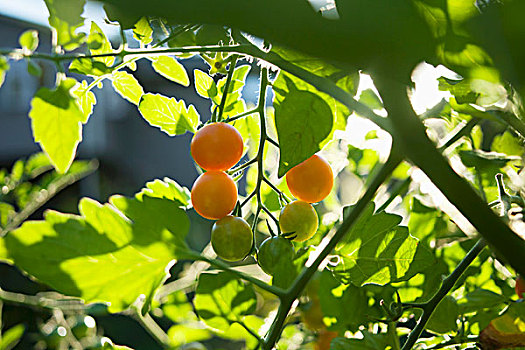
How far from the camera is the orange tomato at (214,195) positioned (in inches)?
13.0

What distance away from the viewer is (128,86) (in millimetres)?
387

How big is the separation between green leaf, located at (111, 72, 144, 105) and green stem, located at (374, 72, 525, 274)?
29 cm

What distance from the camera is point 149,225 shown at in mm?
248

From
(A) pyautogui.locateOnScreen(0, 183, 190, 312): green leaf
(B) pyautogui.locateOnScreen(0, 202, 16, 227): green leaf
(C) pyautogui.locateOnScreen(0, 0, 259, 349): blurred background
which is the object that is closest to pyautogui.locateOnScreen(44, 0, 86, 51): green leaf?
(A) pyautogui.locateOnScreen(0, 183, 190, 312): green leaf

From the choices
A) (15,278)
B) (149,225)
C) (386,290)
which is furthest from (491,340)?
(15,278)

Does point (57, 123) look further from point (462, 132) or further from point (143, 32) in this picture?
point (462, 132)

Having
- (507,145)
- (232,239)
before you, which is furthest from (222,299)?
(507,145)

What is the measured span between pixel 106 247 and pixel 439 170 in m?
0.15

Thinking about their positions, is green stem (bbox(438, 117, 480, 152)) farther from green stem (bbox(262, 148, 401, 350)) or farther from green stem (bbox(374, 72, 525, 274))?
green stem (bbox(374, 72, 525, 274))

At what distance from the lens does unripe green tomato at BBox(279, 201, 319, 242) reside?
0.33m

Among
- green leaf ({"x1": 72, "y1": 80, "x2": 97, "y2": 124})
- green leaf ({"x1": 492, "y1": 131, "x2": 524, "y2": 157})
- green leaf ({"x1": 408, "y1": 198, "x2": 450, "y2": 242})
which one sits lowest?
green leaf ({"x1": 72, "y1": 80, "x2": 97, "y2": 124})

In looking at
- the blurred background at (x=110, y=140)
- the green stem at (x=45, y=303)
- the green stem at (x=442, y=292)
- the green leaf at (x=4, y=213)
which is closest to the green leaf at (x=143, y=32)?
the green stem at (x=442, y=292)

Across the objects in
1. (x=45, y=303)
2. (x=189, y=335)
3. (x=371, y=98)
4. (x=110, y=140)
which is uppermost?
(x=371, y=98)

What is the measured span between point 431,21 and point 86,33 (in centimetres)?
28
